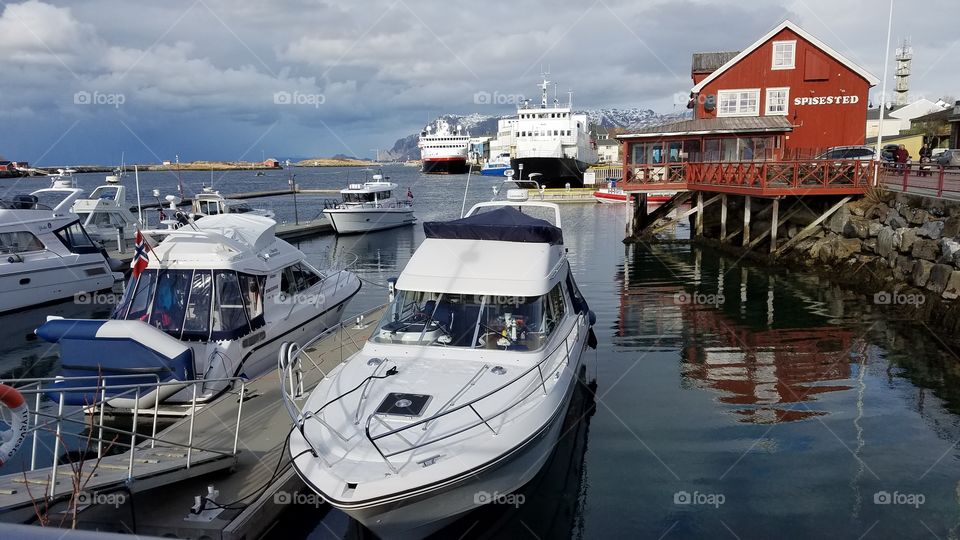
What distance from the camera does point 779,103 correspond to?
3125cm

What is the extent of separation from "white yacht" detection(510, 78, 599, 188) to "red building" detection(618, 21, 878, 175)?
47.7m

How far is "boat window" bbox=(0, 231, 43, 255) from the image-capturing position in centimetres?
1994

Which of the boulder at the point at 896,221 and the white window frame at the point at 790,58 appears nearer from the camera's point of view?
the boulder at the point at 896,221

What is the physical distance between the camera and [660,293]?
70.1ft

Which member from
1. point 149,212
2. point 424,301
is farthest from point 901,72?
point 424,301

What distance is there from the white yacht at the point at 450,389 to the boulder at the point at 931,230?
44.1ft

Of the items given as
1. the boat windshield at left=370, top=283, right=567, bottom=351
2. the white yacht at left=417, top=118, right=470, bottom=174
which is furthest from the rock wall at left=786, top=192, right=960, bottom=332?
the white yacht at left=417, top=118, right=470, bottom=174

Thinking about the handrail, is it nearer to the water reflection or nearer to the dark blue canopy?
the dark blue canopy

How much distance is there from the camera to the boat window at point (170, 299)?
1167 centimetres

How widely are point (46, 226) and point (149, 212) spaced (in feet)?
113

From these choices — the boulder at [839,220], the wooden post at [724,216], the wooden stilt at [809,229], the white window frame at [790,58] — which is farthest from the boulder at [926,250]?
the white window frame at [790,58]

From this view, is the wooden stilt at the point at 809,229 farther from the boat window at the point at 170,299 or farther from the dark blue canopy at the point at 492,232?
the boat window at the point at 170,299

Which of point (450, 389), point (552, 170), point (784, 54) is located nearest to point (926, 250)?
point (784, 54)

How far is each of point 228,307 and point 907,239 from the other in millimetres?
19225
